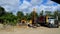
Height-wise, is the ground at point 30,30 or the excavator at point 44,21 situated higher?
the excavator at point 44,21

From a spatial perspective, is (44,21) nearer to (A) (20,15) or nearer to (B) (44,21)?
(B) (44,21)

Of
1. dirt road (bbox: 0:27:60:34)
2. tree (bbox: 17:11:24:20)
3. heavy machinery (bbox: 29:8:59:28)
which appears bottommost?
dirt road (bbox: 0:27:60:34)

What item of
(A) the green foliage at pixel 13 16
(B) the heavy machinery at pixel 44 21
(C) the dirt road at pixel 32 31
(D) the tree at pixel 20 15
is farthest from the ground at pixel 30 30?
(D) the tree at pixel 20 15

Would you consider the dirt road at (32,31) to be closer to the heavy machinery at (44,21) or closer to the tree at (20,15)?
the heavy machinery at (44,21)

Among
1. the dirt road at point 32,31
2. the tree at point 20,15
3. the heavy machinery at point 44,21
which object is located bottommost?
the dirt road at point 32,31

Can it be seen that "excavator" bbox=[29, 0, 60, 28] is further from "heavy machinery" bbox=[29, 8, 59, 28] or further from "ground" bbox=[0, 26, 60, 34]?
"ground" bbox=[0, 26, 60, 34]

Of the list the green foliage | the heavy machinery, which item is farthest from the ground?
the green foliage

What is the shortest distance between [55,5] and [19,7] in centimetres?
118

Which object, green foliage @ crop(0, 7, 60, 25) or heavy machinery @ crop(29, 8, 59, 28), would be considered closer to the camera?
green foliage @ crop(0, 7, 60, 25)

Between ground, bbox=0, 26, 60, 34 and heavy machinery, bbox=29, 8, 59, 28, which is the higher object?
heavy machinery, bbox=29, 8, 59, 28

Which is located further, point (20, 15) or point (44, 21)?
point (44, 21)

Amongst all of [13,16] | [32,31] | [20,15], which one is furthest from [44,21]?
[13,16]

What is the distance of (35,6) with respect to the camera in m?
5.14

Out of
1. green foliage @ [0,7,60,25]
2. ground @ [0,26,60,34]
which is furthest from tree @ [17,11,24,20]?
ground @ [0,26,60,34]
